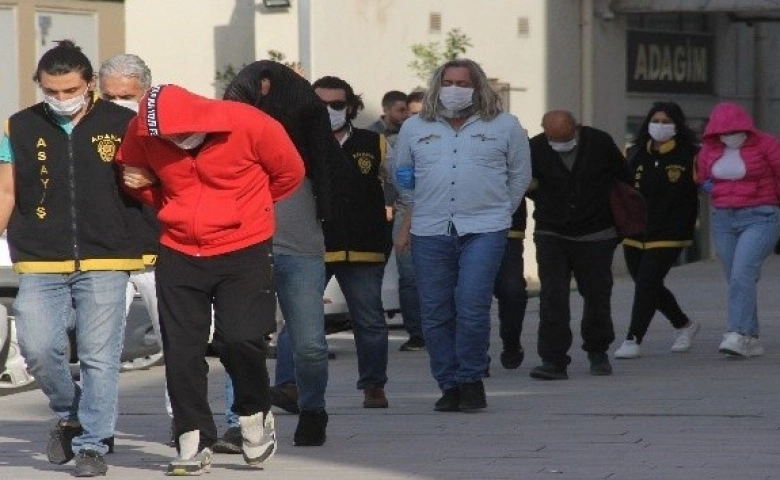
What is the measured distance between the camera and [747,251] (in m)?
14.3

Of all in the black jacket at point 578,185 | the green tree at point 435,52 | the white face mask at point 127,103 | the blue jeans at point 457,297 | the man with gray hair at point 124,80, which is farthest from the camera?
the green tree at point 435,52

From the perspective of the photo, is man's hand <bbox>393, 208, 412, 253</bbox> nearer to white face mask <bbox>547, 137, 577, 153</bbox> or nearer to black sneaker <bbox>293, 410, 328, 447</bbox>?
black sneaker <bbox>293, 410, 328, 447</bbox>

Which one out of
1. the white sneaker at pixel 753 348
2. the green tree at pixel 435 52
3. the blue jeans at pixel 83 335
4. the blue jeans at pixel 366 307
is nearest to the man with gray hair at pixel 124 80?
the blue jeans at pixel 83 335

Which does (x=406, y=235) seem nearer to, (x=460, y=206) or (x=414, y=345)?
(x=460, y=206)

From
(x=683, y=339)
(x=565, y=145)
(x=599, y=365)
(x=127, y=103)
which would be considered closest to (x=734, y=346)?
(x=683, y=339)

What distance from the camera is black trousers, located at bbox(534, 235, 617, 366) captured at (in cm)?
1295

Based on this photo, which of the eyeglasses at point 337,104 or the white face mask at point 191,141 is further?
the eyeglasses at point 337,104

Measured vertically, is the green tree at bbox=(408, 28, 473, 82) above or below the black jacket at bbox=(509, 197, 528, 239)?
above

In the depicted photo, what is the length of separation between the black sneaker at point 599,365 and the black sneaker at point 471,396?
2.30m

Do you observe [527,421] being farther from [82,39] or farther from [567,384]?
[82,39]

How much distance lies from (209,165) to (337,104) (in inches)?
103

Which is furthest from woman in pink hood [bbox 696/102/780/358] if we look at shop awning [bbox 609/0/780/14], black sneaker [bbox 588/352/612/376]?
shop awning [bbox 609/0/780/14]

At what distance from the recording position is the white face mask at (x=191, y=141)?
339 inches

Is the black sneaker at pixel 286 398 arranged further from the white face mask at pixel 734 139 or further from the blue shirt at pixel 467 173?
the white face mask at pixel 734 139
